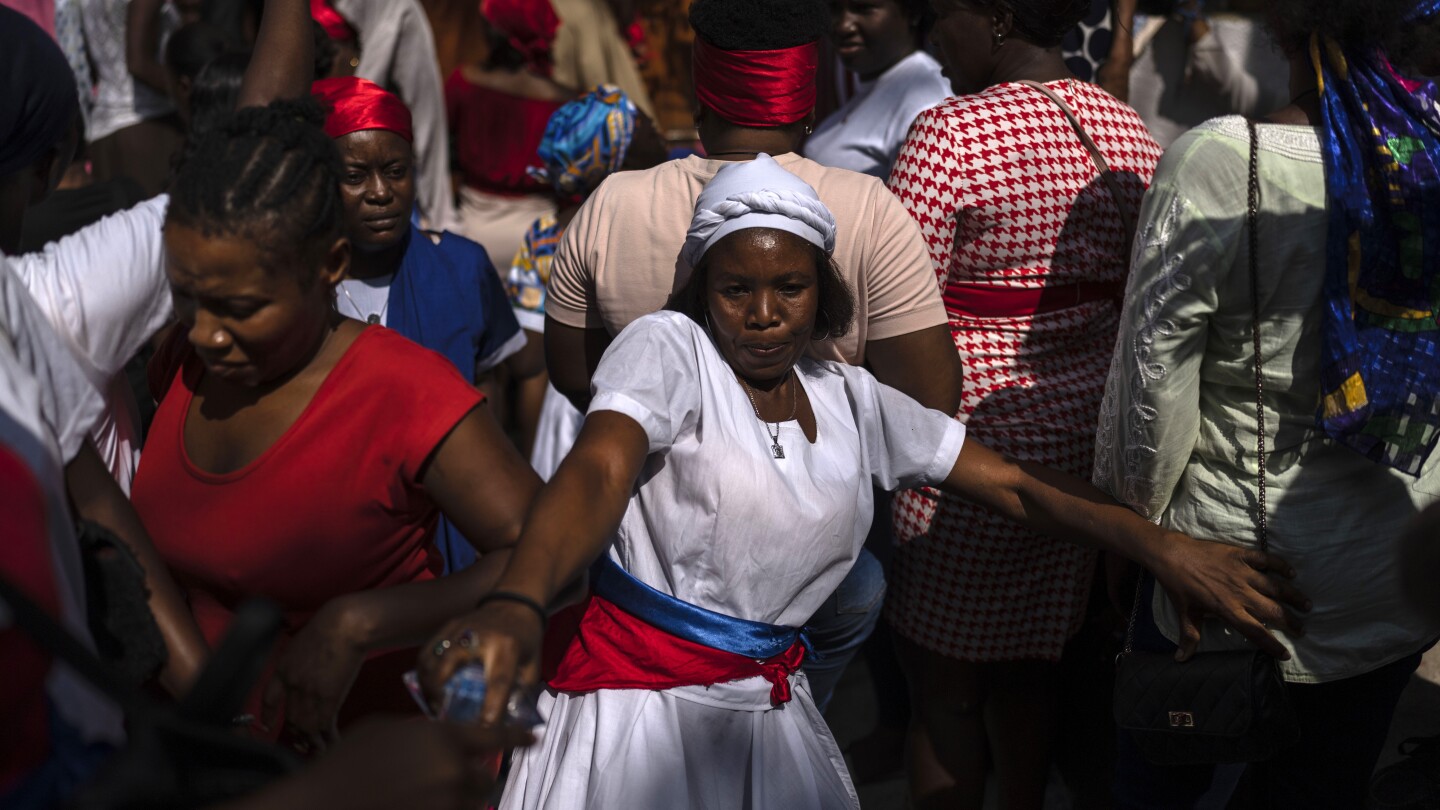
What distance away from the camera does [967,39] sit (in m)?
3.36

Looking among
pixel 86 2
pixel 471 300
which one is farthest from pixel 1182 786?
pixel 86 2

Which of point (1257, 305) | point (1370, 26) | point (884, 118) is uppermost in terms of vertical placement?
point (1370, 26)

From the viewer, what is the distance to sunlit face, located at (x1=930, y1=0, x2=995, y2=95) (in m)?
3.33

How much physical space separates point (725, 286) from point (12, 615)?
1.45 meters

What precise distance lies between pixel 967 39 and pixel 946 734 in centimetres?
175

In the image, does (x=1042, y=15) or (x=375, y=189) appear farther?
(x=375, y=189)

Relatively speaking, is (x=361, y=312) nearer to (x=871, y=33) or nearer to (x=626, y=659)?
(x=626, y=659)

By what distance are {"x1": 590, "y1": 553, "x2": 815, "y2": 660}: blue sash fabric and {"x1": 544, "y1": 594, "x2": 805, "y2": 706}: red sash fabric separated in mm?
15

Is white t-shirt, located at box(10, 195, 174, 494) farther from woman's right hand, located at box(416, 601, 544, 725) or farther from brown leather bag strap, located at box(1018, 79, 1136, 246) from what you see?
brown leather bag strap, located at box(1018, 79, 1136, 246)

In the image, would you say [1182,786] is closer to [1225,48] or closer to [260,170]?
[260,170]

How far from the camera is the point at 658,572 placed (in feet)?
8.22

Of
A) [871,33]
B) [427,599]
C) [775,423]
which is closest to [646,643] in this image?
[775,423]

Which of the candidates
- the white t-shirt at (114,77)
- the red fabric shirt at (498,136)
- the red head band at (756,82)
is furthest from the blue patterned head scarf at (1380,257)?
the white t-shirt at (114,77)

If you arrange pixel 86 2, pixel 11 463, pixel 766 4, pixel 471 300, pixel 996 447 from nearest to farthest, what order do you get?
pixel 11 463 < pixel 766 4 < pixel 996 447 < pixel 471 300 < pixel 86 2
